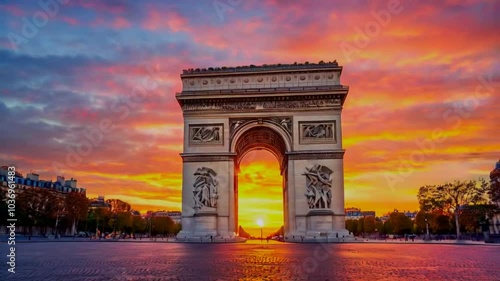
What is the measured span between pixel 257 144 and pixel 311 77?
10.9 metres

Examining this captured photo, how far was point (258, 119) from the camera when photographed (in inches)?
1462

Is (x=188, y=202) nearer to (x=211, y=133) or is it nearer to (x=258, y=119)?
(x=211, y=133)

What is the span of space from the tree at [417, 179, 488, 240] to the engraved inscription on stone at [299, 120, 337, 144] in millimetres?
26613

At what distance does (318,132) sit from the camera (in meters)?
36.3

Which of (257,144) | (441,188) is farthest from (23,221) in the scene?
(441,188)

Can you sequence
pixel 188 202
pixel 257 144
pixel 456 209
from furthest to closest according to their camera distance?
1. pixel 456 209
2. pixel 257 144
3. pixel 188 202

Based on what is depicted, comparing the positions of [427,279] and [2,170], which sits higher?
[2,170]

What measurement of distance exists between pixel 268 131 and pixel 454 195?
31.2 m

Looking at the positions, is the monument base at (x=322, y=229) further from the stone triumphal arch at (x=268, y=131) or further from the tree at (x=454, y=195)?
the tree at (x=454, y=195)

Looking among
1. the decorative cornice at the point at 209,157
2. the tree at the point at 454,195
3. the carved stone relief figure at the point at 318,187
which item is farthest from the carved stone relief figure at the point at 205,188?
the tree at the point at 454,195

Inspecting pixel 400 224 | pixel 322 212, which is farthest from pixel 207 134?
pixel 400 224

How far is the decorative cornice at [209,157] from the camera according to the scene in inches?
1430

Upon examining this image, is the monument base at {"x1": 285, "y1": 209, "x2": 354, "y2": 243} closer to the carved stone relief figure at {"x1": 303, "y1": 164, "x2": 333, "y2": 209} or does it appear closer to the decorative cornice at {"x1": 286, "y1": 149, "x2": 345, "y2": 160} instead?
the carved stone relief figure at {"x1": 303, "y1": 164, "x2": 333, "y2": 209}

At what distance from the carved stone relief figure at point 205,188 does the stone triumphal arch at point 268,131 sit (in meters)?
A: 0.08
